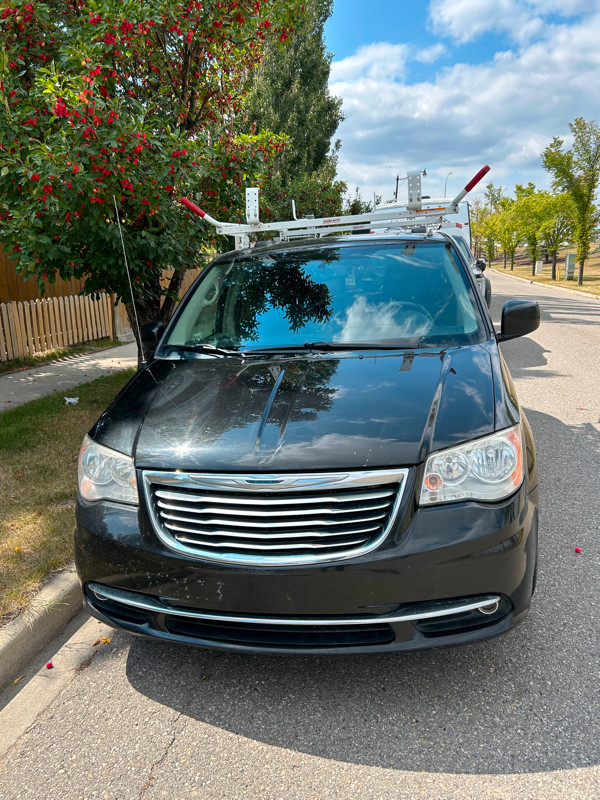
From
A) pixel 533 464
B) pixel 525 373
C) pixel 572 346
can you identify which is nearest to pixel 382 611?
pixel 533 464

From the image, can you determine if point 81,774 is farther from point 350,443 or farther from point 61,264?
point 61,264

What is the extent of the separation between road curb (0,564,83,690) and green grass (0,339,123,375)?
6.93 metres

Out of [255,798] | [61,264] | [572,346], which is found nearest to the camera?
Result: [255,798]

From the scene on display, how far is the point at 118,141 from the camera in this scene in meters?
4.94

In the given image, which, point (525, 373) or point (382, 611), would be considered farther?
point (525, 373)

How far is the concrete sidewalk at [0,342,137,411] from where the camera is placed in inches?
312

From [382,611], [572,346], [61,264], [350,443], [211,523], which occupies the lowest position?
[572,346]

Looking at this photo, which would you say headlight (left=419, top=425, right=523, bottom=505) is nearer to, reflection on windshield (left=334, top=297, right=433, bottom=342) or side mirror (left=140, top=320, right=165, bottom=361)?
reflection on windshield (left=334, top=297, right=433, bottom=342)

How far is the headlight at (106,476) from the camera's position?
8.30ft

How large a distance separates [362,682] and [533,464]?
1.18 meters

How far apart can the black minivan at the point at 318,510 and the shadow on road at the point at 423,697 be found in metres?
0.35

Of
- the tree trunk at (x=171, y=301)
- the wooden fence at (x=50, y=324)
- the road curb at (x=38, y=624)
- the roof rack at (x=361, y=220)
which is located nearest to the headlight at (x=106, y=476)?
the road curb at (x=38, y=624)

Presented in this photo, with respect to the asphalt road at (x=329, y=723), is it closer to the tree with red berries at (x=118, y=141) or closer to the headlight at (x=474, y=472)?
the headlight at (x=474, y=472)

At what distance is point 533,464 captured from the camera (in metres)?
2.74
